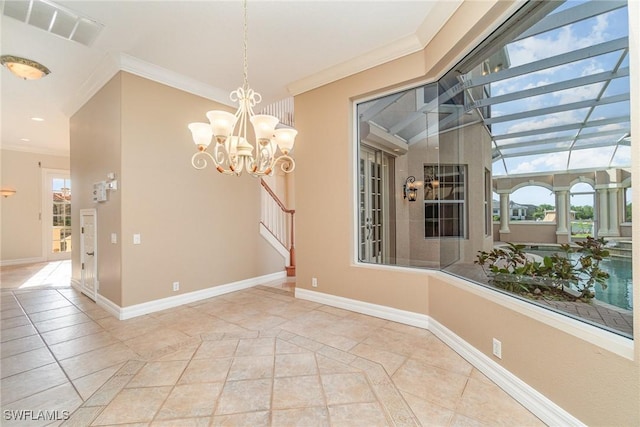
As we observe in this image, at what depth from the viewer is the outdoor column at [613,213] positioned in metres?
1.55

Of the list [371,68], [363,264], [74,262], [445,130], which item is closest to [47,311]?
[74,262]

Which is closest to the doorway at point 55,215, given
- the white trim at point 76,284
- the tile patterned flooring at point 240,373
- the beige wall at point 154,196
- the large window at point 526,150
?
the white trim at point 76,284

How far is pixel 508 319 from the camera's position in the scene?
6.66 ft

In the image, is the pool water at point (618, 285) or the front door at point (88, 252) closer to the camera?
the pool water at point (618, 285)

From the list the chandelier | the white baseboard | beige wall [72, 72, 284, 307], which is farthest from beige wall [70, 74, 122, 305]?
the white baseboard

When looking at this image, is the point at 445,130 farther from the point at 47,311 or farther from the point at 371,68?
the point at 47,311

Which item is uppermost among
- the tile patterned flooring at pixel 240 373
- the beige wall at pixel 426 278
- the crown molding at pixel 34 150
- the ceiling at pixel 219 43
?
the ceiling at pixel 219 43

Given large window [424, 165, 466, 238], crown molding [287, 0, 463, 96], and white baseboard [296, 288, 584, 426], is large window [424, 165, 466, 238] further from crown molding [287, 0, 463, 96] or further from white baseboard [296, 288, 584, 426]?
crown molding [287, 0, 463, 96]

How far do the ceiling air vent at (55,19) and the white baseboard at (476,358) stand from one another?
3.98 m

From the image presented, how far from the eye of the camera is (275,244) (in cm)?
543

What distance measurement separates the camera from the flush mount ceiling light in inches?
126

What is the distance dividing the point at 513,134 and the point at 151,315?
175 inches

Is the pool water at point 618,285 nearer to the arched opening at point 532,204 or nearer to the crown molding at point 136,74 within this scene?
the arched opening at point 532,204

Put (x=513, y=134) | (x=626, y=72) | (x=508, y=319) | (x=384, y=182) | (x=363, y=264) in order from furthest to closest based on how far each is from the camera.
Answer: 1. (x=384, y=182)
2. (x=363, y=264)
3. (x=513, y=134)
4. (x=508, y=319)
5. (x=626, y=72)
